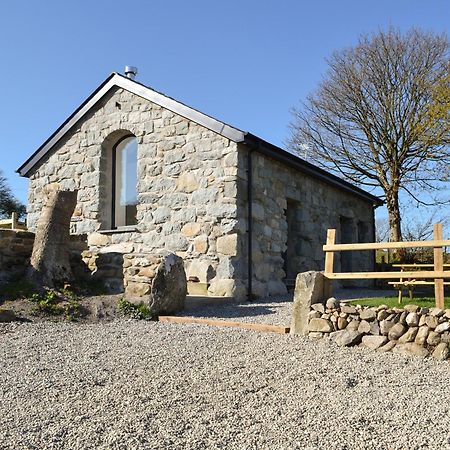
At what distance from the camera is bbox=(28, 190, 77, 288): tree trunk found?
7.96m

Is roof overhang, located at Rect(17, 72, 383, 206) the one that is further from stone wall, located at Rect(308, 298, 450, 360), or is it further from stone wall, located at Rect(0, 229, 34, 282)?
stone wall, located at Rect(308, 298, 450, 360)


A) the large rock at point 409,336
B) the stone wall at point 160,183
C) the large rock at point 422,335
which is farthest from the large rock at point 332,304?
the stone wall at point 160,183

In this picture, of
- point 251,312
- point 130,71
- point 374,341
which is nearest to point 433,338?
point 374,341

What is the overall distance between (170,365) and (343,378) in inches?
60.8

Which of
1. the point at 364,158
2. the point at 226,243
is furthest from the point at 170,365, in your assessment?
the point at 364,158

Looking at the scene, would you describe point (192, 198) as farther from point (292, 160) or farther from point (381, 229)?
point (381, 229)

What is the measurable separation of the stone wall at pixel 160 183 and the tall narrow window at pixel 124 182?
183 mm

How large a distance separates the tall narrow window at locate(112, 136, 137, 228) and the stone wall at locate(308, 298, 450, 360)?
6.72 meters

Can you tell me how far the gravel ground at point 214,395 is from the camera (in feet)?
10.0

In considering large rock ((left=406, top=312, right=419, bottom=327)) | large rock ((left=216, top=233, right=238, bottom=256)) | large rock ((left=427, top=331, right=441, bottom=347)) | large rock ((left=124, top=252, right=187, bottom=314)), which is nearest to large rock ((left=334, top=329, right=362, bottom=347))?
large rock ((left=406, top=312, right=419, bottom=327))

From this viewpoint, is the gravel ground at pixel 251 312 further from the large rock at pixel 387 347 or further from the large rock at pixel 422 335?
the large rock at pixel 422 335

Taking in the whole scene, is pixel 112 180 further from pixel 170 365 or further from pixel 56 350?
pixel 170 365

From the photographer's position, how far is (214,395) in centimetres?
380

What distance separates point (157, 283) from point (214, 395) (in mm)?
3659
